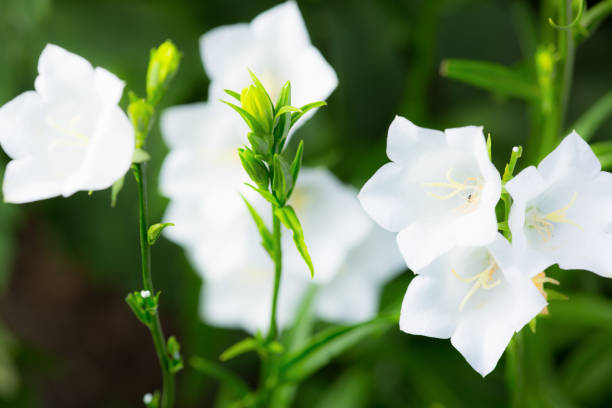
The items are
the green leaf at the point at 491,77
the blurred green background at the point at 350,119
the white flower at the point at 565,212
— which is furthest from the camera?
the blurred green background at the point at 350,119

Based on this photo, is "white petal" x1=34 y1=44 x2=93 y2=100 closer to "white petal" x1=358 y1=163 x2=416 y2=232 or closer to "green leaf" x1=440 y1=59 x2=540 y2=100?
"white petal" x1=358 y1=163 x2=416 y2=232

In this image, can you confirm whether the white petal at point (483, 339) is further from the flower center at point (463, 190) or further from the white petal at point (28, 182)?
the white petal at point (28, 182)

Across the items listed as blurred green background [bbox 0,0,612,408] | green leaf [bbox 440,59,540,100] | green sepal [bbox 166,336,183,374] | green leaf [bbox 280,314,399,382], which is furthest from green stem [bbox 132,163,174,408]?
blurred green background [bbox 0,0,612,408]

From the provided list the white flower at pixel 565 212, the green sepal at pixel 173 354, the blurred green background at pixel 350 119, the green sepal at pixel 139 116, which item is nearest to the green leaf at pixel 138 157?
the green sepal at pixel 139 116

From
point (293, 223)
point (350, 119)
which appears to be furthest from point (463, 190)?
point (350, 119)

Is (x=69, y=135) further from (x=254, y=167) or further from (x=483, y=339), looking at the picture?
(x=483, y=339)

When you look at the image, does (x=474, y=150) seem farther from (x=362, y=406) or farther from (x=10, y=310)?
(x=10, y=310)

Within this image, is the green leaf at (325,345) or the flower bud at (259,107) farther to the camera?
the green leaf at (325,345)
